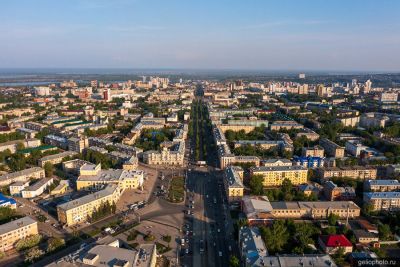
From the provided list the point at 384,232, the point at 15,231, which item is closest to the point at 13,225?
the point at 15,231

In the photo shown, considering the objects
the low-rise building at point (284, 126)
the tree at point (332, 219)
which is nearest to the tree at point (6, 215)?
the tree at point (332, 219)

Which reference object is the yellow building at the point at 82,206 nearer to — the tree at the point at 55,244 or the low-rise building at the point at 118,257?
the tree at the point at 55,244

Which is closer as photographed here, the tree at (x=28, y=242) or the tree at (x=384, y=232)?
the tree at (x=28, y=242)

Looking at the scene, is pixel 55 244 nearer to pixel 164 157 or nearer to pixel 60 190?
pixel 60 190

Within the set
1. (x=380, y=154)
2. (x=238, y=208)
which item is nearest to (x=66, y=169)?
(x=238, y=208)

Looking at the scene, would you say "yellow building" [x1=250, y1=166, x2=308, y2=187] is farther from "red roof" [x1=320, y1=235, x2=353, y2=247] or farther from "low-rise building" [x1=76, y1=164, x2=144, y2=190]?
"low-rise building" [x1=76, y1=164, x2=144, y2=190]

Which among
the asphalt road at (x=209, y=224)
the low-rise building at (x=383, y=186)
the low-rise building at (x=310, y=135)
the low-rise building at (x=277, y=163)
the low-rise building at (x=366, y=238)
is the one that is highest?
the low-rise building at (x=310, y=135)

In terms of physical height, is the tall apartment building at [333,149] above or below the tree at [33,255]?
above

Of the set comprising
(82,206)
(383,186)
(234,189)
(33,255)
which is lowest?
(33,255)
